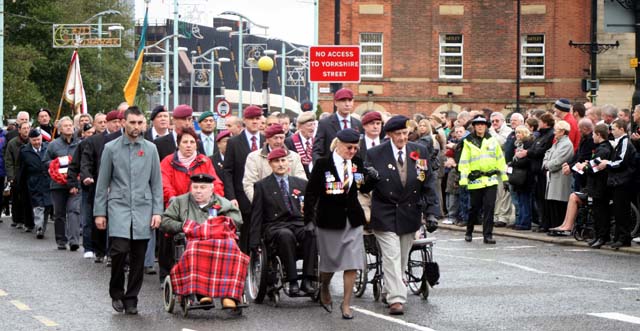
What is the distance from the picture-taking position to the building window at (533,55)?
56.9m

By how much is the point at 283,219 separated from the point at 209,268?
151cm

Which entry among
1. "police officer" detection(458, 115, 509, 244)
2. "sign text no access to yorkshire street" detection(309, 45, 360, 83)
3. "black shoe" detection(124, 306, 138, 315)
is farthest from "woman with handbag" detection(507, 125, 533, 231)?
"black shoe" detection(124, 306, 138, 315)

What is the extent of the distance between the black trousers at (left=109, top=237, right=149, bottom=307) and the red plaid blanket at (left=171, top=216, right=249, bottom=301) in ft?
1.54

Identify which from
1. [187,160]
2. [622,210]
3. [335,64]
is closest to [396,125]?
[187,160]

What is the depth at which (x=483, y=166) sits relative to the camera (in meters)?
20.7

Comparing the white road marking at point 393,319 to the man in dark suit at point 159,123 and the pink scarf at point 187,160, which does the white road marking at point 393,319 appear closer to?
the pink scarf at point 187,160

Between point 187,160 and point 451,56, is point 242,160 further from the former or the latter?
point 451,56

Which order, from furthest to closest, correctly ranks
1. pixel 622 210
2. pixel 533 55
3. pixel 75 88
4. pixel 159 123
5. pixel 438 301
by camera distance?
pixel 533 55, pixel 75 88, pixel 622 210, pixel 159 123, pixel 438 301

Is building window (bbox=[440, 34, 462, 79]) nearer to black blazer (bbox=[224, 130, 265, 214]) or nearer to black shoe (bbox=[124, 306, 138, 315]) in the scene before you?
black blazer (bbox=[224, 130, 265, 214])

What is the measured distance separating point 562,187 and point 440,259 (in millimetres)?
4117

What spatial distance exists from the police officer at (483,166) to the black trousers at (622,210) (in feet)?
6.54

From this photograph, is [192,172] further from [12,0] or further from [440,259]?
[12,0]

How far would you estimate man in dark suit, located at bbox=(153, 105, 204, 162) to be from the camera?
624 inches

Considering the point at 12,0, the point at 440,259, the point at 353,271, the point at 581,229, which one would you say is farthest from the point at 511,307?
the point at 12,0
